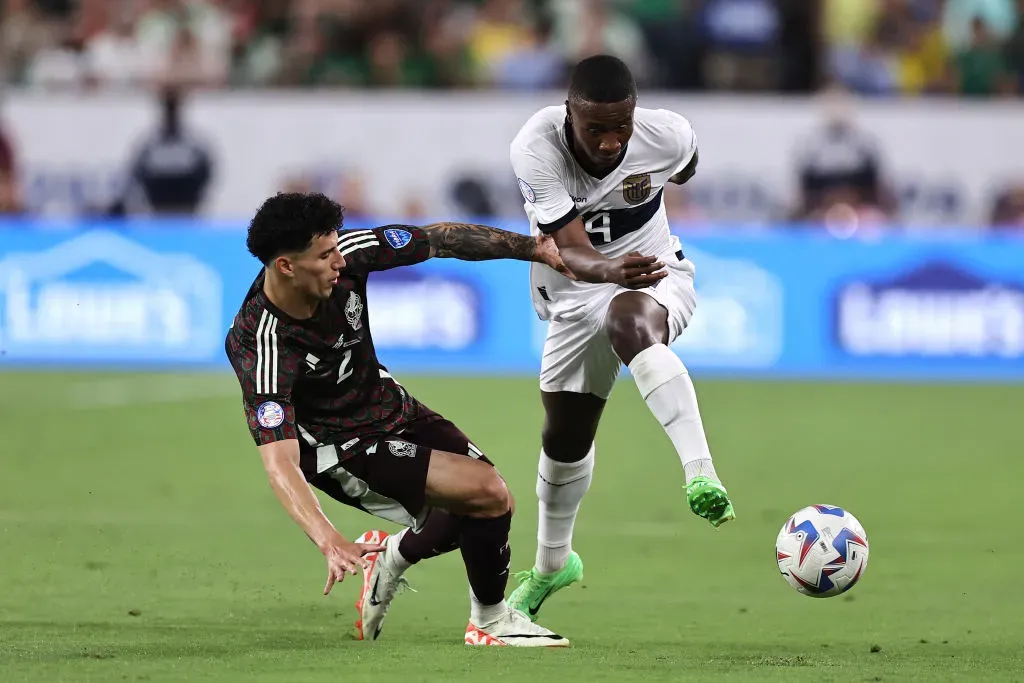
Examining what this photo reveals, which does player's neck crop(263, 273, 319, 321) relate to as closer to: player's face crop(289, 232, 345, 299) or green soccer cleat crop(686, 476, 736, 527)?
player's face crop(289, 232, 345, 299)

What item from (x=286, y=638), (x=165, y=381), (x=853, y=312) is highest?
(x=286, y=638)

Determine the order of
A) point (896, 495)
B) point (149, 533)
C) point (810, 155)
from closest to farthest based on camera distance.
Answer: point (149, 533)
point (896, 495)
point (810, 155)

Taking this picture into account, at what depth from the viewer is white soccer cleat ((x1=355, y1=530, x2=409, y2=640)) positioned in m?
6.32

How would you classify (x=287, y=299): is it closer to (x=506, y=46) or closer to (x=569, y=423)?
(x=569, y=423)

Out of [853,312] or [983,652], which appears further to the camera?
[853,312]

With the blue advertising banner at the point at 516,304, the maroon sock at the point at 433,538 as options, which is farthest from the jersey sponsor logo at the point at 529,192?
the blue advertising banner at the point at 516,304

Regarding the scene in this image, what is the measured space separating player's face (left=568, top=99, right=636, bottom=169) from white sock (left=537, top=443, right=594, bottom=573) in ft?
4.58

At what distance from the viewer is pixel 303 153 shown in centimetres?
1859

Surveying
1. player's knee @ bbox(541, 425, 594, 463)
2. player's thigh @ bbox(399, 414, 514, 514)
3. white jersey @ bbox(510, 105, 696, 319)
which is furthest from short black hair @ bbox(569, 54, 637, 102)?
player's knee @ bbox(541, 425, 594, 463)

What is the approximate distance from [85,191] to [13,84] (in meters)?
1.72

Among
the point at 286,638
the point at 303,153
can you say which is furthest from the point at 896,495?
the point at 303,153

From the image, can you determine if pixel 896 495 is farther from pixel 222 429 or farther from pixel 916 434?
pixel 222 429

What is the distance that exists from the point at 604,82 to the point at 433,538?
1.80 metres

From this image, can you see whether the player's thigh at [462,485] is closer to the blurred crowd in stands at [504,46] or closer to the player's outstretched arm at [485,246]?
the player's outstretched arm at [485,246]
